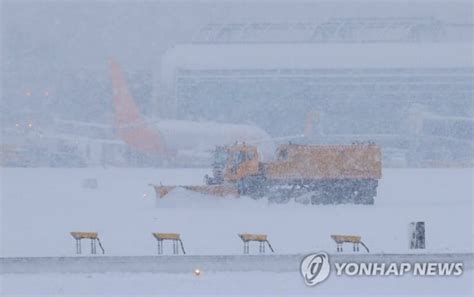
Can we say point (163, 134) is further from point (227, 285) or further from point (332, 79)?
point (227, 285)

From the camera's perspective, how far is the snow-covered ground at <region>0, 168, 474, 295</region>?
6.29 metres

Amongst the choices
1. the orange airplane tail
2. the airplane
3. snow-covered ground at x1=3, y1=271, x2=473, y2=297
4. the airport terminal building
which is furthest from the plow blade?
the airport terminal building

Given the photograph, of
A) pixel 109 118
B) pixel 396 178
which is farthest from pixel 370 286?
pixel 109 118

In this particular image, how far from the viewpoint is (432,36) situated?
127 ft

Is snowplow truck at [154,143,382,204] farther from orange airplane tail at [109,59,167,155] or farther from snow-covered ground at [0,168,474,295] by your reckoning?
orange airplane tail at [109,59,167,155]

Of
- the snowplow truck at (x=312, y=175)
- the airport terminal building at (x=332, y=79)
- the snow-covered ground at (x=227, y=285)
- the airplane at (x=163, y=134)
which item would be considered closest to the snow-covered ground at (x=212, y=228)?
the snow-covered ground at (x=227, y=285)

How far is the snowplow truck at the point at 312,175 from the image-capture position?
13.3m

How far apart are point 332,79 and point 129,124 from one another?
33.9 feet

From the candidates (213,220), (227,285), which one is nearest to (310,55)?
(213,220)

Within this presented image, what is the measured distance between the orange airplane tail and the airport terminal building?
143 inches

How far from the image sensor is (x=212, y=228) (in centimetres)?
1005

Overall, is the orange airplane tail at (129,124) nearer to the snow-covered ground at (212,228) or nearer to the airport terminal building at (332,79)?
the airport terminal building at (332,79)

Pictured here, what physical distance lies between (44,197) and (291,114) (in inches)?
899

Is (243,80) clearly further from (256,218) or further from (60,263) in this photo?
(60,263)
